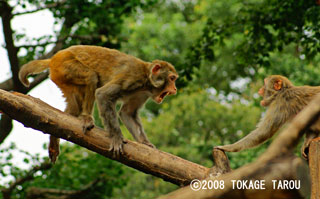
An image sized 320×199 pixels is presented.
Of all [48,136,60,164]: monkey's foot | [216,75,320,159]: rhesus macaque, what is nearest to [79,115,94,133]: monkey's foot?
[48,136,60,164]: monkey's foot

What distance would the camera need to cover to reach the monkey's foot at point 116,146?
4996 mm

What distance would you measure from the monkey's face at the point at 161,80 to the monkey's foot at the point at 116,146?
1296mm

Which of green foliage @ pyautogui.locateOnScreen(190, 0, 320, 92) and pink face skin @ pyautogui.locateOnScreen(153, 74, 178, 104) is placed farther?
green foliage @ pyautogui.locateOnScreen(190, 0, 320, 92)

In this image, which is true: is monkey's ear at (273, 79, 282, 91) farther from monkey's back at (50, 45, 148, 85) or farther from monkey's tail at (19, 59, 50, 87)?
monkey's tail at (19, 59, 50, 87)

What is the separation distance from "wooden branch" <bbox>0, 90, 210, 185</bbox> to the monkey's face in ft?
4.30

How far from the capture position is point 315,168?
3793mm

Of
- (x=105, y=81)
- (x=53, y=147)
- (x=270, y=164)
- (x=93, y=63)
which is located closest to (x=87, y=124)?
(x=53, y=147)

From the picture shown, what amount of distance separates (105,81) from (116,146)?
1.37m

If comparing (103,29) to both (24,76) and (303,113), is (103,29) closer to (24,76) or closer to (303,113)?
(24,76)

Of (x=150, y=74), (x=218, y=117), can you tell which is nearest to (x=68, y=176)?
(x=150, y=74)

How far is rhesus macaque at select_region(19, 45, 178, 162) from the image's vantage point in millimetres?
5594

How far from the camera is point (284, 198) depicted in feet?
6.10

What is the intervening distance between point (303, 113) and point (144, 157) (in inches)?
134

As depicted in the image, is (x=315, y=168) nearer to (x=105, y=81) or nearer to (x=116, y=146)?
(x=116, y=146)
